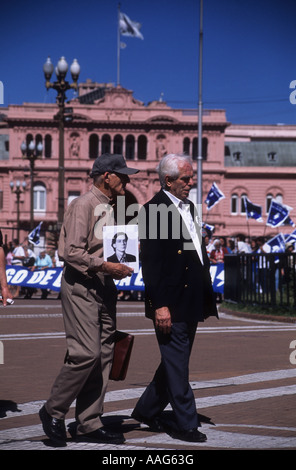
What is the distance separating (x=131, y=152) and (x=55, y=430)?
78.1 meters

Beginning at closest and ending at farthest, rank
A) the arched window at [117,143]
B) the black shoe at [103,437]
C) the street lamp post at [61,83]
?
the black shoe at [103,437]
the street lamp post at [61,83]
the arched window at [117,143]

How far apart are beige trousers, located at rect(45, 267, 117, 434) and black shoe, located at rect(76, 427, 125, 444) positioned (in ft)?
0.14

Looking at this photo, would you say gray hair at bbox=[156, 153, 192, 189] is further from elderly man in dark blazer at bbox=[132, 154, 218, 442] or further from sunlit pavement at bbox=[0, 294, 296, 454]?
sunlit pavement at bbox=[0, 294, 296, 454]

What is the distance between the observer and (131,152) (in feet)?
274

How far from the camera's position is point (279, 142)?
3447 inches

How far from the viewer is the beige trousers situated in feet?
19.4

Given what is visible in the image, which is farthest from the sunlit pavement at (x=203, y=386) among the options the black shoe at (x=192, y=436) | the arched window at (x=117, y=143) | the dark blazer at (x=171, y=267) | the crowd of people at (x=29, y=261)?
the arched window at (x=117, y=143)

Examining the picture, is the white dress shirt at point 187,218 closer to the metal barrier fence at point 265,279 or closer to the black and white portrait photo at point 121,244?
the black and white portrait photo at point 121,244

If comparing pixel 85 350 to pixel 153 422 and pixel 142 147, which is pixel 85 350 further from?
pixel 142 147

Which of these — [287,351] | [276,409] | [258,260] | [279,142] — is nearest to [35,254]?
[258,260]

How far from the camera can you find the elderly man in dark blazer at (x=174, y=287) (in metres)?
6.12

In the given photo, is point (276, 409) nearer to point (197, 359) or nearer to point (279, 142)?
point (197, 359)

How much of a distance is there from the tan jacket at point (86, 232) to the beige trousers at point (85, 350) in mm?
136

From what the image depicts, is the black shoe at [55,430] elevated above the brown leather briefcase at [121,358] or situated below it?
below
